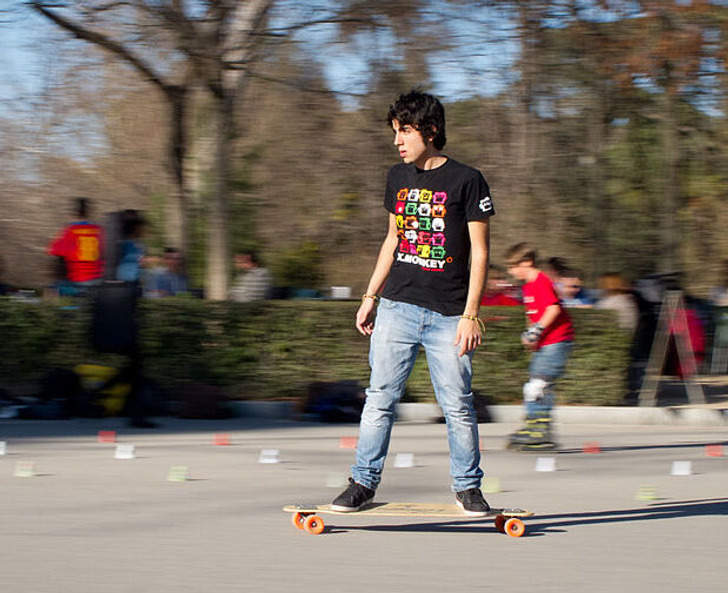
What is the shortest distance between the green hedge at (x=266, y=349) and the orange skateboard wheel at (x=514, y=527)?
5.89 m

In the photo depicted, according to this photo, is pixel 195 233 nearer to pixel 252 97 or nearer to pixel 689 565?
pixel 252 97

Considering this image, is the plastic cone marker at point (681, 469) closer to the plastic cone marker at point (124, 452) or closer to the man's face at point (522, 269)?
the man's face at point (522, 269)

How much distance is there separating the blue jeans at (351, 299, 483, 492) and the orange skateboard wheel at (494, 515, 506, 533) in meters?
0.19

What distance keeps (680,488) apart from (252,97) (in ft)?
29.5

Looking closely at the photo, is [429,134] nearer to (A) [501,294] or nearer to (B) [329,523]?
(B) [329,523]

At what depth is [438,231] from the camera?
206 inches

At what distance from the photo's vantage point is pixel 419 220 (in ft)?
17.3

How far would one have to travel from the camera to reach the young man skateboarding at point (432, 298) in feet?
17.0

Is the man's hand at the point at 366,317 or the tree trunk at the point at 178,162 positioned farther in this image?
the tree trunk at the point at 178,162

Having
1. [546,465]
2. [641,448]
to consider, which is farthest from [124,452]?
[641,448]

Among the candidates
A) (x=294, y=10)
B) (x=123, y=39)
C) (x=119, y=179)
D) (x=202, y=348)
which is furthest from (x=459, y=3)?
(x=119, y=179)

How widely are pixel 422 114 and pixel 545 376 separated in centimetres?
359

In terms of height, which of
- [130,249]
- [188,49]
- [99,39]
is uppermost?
[99,39]

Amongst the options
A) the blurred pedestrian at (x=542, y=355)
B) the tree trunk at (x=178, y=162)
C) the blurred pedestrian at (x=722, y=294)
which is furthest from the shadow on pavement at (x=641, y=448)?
the blurred pedestrian at (x=722, y=294)
